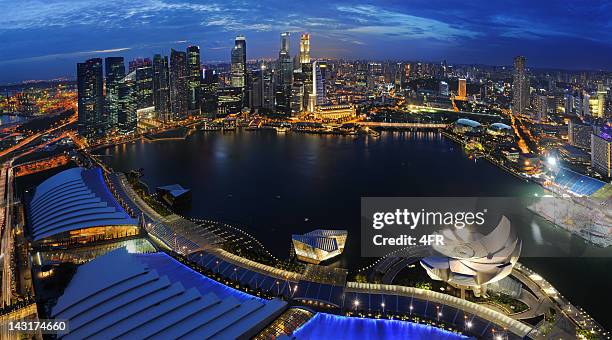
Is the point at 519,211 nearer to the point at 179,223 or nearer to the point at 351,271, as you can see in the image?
the point at 351,271

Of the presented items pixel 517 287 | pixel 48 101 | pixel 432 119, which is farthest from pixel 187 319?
pixel 48 101

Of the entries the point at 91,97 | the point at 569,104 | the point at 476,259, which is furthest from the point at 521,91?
the point at 91,97

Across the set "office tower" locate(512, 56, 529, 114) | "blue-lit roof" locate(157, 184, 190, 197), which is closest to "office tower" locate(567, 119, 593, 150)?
"office tower" locate(512, 56, 529, 114)

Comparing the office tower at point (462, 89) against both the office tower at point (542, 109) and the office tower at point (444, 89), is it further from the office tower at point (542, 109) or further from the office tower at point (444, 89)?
the office tower at point (542, 109)

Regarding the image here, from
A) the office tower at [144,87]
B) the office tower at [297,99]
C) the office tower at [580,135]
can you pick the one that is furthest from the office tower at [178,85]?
the office tower at [580,135]

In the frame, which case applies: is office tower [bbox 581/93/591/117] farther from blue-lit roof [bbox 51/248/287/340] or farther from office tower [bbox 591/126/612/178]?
blue-lit roof [bbox 51/248/287/340]
